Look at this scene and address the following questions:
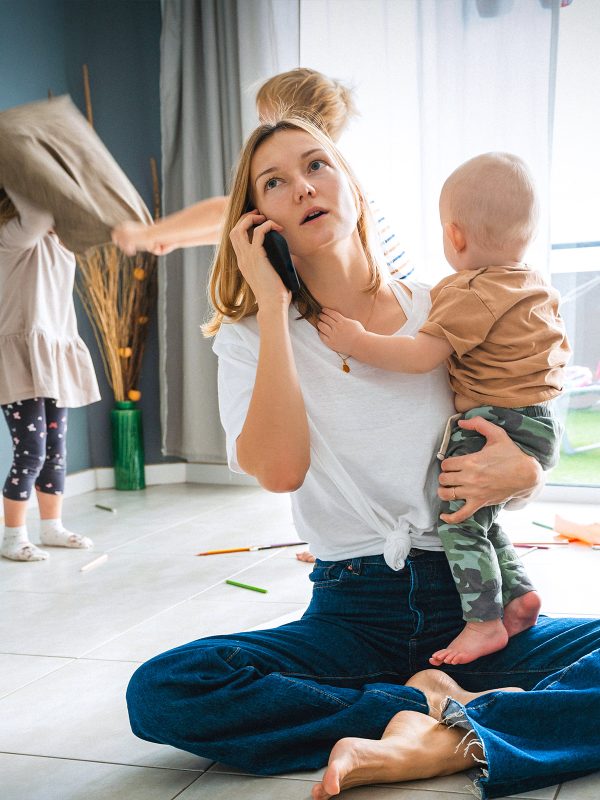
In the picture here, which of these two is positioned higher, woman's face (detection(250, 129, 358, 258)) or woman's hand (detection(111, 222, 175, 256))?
woman's face (detection(250, 129, 358, 258))

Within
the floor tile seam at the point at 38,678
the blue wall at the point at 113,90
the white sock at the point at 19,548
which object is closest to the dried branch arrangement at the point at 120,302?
the blue wall at the point at 113,90

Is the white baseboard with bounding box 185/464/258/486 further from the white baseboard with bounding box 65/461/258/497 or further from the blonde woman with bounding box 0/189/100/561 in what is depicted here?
the blonde woman with bounding box 0/189/100/561

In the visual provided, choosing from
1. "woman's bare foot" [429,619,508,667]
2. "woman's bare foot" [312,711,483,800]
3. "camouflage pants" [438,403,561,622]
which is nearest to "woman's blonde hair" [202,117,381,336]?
"camouflage pants" [438,403,561,622]

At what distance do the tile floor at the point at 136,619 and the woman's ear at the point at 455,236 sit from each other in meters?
0.87

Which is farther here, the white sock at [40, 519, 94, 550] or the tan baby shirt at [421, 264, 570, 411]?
the white sock at [40, 519, 94, 550]

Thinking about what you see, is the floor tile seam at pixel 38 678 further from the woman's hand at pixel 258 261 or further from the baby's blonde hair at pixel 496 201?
the baby's blonde hair at pixel 496 201

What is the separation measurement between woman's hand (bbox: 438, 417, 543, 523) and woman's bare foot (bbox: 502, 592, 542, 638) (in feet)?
0.55

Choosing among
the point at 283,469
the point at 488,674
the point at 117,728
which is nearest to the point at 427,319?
the point at 283,469

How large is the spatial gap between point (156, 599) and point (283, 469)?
1.21 metres

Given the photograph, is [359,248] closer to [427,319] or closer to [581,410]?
[427,319]

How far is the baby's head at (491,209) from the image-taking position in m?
1.67

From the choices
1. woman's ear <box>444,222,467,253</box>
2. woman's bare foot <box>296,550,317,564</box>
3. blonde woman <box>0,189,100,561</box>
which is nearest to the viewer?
woman's ear <box>444,222,467,253</box>

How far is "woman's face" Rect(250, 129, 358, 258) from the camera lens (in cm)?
162

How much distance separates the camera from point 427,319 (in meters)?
1.69
